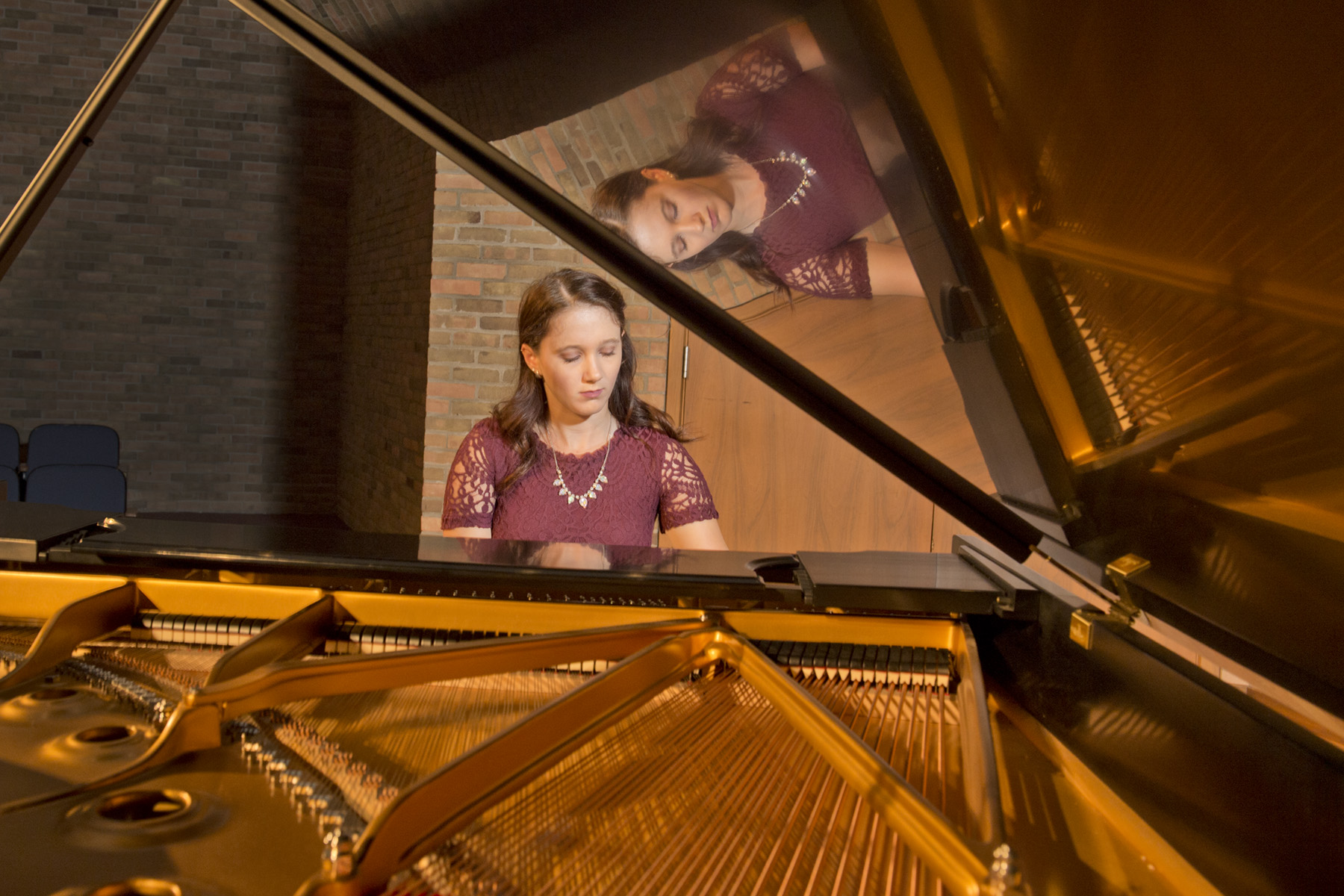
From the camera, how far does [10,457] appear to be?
18.2 ft

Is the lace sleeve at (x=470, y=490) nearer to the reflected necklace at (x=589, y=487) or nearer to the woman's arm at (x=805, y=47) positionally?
the reflected necklace at (x=589, y=487)

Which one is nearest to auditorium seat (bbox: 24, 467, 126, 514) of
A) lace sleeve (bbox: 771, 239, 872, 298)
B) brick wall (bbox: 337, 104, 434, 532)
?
brick wall (bbox: 337, 104, 434, 532)

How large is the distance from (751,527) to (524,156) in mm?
3173

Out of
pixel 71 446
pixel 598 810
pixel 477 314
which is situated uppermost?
pixel 477 314

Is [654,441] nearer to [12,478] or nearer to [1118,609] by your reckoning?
[1118,609]

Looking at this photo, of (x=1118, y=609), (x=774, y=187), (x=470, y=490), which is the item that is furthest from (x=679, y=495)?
(x=1118, y=609)

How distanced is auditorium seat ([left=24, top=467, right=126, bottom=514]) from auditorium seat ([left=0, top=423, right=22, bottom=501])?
139 millimetres

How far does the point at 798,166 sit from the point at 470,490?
Answer: 173 cm

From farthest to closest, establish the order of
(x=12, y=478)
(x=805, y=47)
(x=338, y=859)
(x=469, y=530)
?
(x=12, y=478) → (x=469, y=530) → (x=805, y=47) → (x=338, y=859)

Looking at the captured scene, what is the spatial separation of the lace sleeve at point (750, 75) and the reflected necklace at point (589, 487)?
5.55 ft

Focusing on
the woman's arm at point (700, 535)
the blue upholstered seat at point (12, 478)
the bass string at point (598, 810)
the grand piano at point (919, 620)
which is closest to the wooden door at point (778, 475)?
the woman's arm at point (700, 535)

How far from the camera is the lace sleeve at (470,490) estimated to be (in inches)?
106

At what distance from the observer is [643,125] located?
1.26 meters

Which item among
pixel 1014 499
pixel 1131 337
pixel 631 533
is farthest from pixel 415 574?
pixel 631 533
